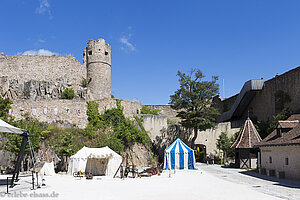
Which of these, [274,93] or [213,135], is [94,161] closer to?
[213,135]

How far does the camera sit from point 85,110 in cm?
3008

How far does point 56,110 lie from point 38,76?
31.2 ft

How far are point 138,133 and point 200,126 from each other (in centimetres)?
669

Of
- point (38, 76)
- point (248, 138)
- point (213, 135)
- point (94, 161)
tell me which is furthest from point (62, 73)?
point (248, 138)

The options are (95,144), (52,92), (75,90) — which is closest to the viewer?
(95,144)

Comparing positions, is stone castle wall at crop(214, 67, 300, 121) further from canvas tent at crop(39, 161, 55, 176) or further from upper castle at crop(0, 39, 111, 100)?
canvas tent at crop(39, 161, 55, 176)

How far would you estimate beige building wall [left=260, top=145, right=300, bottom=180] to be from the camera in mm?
14742

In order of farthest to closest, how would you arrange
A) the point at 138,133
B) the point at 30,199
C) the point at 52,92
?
the point at 52,92 < the point at 138,133 < the point at 30,199

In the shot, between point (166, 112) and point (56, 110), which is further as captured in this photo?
point (166, 112)

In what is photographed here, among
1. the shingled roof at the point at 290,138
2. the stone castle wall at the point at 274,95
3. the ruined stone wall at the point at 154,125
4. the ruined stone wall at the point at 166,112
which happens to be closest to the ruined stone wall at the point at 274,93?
Result: the stone castle wall at the point at 274,95

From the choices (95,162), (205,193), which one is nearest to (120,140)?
(95,162)

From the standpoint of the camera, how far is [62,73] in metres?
37.3

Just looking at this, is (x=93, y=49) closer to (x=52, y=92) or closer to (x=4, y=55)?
(x=52, y=92)

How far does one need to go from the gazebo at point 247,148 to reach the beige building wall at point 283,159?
9.75 feet
